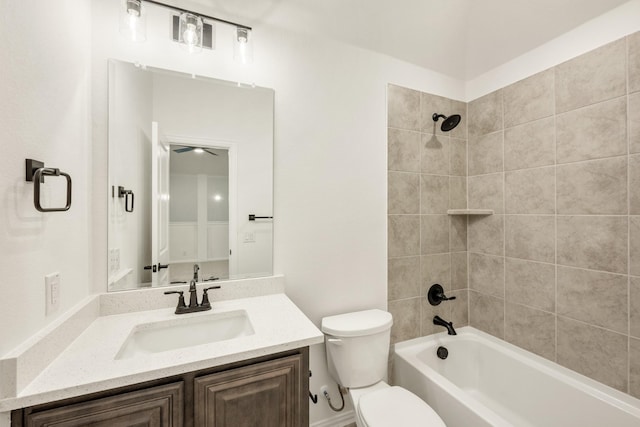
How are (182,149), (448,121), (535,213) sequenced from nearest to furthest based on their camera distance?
(182,149), (535,213), (448,121)

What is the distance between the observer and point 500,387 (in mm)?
1841

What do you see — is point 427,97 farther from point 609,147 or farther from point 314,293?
point 314,293

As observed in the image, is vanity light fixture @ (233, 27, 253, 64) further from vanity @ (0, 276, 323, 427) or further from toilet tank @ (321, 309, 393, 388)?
toilet tank @ (321, 309, 393, 388)

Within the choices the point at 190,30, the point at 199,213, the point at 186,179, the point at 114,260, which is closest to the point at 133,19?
the point at 190,30

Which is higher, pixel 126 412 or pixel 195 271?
pixel 195 271

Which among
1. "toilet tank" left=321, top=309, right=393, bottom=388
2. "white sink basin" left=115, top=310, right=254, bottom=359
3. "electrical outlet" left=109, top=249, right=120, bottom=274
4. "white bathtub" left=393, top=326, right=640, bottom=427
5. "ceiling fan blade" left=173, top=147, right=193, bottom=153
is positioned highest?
"ceiling fan blade" left=173, top=147, right=193, bottom=153

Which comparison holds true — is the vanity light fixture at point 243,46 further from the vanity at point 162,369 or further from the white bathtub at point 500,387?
the white bathtub at point 500,387

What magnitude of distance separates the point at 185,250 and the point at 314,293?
778mm

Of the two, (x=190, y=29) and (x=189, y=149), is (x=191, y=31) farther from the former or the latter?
(x=189, y=149)

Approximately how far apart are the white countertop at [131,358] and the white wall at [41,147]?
134mm

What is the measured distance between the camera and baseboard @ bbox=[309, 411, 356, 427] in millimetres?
1668

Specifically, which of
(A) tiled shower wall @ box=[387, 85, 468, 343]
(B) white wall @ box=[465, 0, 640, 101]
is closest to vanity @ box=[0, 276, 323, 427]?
(A) tiled shower wall @ box=[387, 85, 468, 343]

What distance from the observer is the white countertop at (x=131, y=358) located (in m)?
0.74

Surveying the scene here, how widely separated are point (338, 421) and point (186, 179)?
68.1 inches
